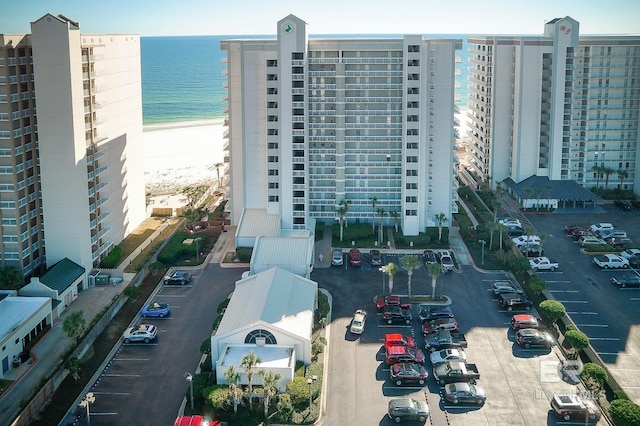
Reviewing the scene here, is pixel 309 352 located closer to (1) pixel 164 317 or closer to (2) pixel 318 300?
(2) pixel 318 300

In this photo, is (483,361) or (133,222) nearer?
(483,361)

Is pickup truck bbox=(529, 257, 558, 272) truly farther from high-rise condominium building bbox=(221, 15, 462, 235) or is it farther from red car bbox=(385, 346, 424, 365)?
red car bbox=(385, 346, 424, 365)

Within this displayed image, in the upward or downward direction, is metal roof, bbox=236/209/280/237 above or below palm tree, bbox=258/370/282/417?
above

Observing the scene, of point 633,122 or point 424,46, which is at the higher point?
point 424,46

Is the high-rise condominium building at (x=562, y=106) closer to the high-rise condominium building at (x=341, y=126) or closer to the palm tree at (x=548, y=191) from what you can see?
the palm tree at (x=548, y=191)

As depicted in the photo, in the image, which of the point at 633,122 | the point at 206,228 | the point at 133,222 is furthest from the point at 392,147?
the point at 633,122

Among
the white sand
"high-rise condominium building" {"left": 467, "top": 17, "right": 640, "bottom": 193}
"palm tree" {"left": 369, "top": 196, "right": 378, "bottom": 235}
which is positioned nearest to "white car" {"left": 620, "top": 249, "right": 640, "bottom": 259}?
"high-rise condominium building" {"left": 467, "top": 17, "right": 640, "bottom": 193}
